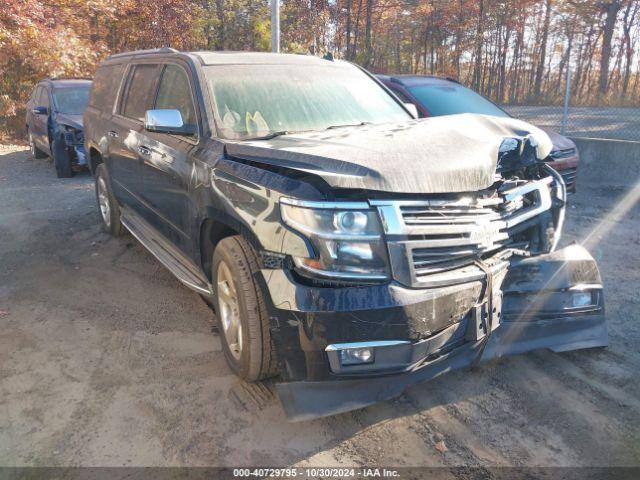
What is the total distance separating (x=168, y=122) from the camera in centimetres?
354

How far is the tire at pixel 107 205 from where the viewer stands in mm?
5855

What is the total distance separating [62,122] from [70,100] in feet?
3.15

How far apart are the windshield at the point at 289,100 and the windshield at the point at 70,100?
7.56 metres

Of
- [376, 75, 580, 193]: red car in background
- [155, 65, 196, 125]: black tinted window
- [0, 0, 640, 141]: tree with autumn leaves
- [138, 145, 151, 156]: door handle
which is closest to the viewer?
[155, 65, 196, 125]: black tinted window

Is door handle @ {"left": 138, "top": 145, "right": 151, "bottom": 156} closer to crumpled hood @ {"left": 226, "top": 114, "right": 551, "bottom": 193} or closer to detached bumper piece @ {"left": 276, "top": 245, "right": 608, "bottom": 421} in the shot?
crumpled hood @ {"left": 226, "top": 114, "right": 551, "bottom": 193}

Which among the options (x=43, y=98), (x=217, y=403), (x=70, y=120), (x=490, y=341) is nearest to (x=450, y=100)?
(x=490, y=341)

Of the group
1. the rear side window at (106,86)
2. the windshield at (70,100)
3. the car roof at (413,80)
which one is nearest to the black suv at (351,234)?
the rear side window at (106,86)

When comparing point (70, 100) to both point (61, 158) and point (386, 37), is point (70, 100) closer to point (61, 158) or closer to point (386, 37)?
point (61, 158)

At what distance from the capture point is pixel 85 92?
10750 mm

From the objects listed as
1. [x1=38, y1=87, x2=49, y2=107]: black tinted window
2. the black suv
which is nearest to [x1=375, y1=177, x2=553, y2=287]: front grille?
the black suv

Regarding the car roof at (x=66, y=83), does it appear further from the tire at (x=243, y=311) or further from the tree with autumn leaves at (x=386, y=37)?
the tire at (x=243, y=311)

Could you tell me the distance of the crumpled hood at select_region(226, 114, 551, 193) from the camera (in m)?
2.52

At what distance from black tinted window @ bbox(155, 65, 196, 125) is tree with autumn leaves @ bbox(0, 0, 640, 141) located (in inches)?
500

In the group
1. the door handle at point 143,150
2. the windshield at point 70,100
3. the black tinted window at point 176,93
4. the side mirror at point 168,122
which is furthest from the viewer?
the windshield at point 70,100
